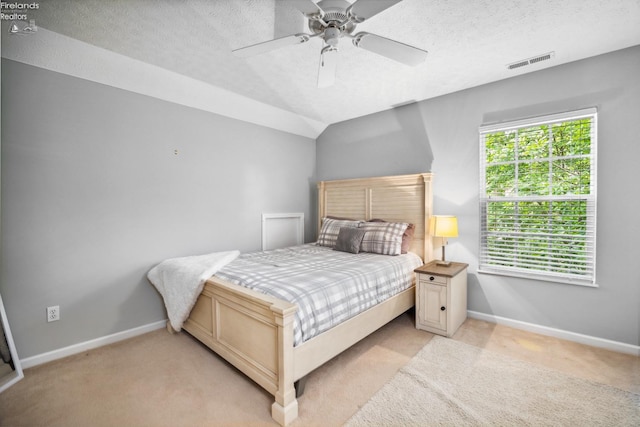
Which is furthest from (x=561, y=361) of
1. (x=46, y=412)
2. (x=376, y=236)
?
Result: (x=46, y=412)

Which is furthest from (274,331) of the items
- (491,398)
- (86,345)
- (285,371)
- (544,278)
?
(544,278)

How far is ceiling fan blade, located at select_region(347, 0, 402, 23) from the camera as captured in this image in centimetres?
147

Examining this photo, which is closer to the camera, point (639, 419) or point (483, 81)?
point (639, 419)

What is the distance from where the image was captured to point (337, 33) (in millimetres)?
1790

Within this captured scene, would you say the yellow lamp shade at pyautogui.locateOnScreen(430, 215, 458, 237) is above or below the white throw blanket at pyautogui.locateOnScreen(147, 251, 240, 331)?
above

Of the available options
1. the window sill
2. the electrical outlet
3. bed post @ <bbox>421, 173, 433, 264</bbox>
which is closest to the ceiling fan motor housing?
bed post @ <bbox>421, 173, 433, 264</bbox>

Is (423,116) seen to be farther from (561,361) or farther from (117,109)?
(117,109)

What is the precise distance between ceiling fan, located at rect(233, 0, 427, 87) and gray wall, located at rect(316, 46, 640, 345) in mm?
1583

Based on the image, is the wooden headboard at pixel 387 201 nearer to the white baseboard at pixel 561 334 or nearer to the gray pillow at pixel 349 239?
the gray pillow at pixel 349 239

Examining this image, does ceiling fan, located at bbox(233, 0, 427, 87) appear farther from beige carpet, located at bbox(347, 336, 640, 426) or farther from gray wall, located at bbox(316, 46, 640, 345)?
beige carpet, located at bbox(347, 336, 640, 426)

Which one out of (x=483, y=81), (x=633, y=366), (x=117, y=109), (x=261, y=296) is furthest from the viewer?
(x=483, y=81)

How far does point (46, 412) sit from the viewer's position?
1.71 meters

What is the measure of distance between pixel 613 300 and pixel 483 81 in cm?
234

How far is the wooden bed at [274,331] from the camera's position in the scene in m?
1.64
